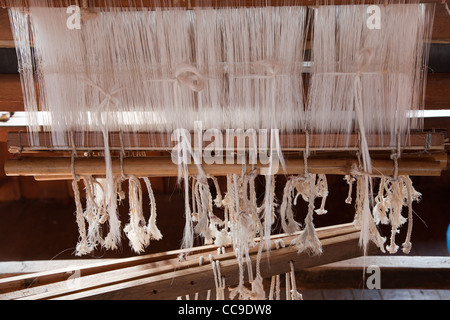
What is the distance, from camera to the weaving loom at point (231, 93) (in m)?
1.11

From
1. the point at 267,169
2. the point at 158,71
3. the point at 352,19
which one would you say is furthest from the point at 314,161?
the point at 158,71

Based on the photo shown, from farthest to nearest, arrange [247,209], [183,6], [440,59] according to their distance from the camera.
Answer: [440,59]
[247,209]
[183,6]

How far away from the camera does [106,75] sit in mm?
1153

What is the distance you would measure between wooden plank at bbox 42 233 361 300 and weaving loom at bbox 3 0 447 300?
0.29 metres

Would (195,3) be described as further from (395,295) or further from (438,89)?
(395,295)

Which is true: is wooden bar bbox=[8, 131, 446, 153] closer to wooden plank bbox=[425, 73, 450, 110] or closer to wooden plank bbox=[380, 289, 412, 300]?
wooden plank bbox=[425, 73, 450, 110]

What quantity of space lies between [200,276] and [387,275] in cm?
98

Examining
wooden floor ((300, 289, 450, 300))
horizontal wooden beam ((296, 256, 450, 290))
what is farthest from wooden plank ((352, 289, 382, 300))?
horizontal wooden beam ((296, 256, 450, 290))

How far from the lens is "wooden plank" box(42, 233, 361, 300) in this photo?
4.59 ft

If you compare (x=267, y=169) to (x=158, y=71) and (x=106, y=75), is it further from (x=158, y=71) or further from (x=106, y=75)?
(x=106, y=75)

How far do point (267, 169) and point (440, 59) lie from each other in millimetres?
796

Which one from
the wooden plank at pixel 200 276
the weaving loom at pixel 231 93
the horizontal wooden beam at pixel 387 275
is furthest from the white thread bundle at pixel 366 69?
the horizontal wooden beam at pixel 387 275

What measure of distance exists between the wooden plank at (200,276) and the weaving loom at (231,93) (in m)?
0.29

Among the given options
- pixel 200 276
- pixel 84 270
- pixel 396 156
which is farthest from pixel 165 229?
pixel 396 156
